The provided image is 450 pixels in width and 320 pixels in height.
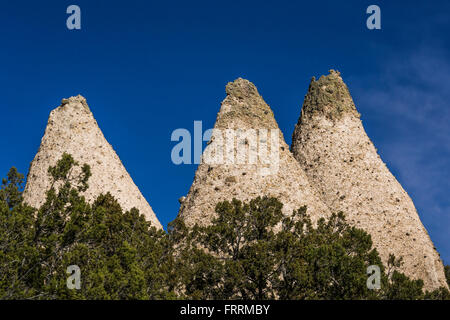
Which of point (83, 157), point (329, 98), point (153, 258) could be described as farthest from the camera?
point (329, 98)

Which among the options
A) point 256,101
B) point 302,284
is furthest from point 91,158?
point 302,284

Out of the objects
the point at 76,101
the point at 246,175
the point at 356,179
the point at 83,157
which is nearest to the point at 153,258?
the point at 246,175

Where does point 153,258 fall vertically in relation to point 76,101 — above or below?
below

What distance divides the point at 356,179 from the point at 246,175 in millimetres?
8392

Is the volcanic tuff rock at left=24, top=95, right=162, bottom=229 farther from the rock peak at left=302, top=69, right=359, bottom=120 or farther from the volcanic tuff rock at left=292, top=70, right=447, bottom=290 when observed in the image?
the rock peak at left=302, top=69, right=359, bottom=120

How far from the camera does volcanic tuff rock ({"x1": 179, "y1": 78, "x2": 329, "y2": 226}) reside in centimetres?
3050

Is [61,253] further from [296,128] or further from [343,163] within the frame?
[296,128]

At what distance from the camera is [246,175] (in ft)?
104

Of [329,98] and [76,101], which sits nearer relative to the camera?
[76,101]

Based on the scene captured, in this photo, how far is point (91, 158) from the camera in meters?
31.7

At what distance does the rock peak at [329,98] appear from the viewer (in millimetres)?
39156

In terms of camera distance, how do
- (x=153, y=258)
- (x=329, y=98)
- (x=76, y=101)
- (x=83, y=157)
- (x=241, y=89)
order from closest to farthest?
1. (x=153, y=258)
2. (x=83, y=157)
3. (x=76, y=101)
4. (x=241, y=89)
5. (x=329, y=98)

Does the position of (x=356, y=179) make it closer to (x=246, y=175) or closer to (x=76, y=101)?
(x=246, y=175)

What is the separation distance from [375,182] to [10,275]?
2472 centimetres
